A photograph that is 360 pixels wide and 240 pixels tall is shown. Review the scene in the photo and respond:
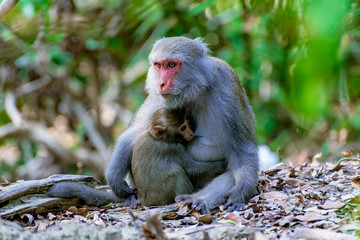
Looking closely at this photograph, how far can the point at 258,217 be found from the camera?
5.04 meters

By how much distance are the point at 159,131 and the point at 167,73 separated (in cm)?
78

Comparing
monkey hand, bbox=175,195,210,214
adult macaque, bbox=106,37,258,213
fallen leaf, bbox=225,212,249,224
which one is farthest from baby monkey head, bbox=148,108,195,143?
fallen leaf, bbox=225,212,249,224

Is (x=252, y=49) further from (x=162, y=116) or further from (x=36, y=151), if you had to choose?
(x=36, y=151)

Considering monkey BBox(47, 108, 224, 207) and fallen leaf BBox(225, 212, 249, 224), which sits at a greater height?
monkey BBox(47, 108, 224, 207)

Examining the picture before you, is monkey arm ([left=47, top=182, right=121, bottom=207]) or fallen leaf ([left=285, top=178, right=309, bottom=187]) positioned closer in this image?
monkey arm ([left=47, top=182, right=121, bottom=207])

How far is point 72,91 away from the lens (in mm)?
14078

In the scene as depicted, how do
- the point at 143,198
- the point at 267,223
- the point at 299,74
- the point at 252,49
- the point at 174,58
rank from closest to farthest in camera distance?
the point at 299,74 < the point at 267,223 < the point at 174,58 < the point at 143,198 < the point at 252,49

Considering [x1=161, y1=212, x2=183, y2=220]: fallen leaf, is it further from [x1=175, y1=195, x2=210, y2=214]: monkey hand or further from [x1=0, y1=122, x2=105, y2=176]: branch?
[x1=0, y1=122, x2=105, y2=176]: branch

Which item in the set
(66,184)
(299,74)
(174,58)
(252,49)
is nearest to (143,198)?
(66,184)

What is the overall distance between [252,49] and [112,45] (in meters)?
3.78

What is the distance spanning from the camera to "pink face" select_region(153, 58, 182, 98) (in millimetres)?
5750

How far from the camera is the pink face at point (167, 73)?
575 cm

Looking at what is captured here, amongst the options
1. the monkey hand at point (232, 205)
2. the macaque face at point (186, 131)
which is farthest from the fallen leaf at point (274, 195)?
the macaque face at point (186, 131)

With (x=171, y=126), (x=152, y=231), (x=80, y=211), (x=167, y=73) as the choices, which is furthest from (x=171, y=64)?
(x=152, y=231)
